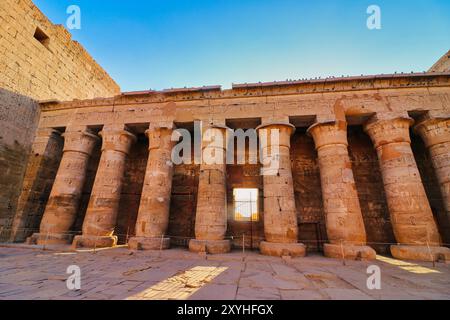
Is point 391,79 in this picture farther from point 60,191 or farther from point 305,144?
point 60,191

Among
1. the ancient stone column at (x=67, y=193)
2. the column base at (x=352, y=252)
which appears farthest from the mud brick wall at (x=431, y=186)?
the ancient stone column at (x=67, y=193)

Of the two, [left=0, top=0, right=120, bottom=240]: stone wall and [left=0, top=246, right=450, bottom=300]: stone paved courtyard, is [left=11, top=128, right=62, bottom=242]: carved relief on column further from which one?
[left=0, top=246, right=450, bottom=300]: stone paved courtyard

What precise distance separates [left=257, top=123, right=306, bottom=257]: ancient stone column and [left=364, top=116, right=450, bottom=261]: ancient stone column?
3.14 meters

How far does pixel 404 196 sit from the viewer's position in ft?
21.6

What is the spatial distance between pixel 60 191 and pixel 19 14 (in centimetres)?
792

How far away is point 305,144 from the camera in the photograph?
32.3ft

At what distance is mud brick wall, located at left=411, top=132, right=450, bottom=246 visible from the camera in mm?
7753

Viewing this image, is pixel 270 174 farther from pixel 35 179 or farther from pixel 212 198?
pixel 35 179

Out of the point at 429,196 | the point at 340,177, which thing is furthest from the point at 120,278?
the point at 429,196

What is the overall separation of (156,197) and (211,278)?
14.5ft

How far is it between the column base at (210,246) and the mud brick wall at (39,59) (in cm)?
991

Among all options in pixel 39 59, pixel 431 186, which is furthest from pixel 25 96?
pixel 431 186

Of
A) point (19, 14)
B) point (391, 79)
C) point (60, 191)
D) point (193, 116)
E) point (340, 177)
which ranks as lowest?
point (60, 191)

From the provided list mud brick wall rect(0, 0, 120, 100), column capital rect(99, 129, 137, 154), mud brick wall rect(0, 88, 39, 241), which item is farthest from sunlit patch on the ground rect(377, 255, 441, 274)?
mud brick wall rect(0, 0, 120, 100)
